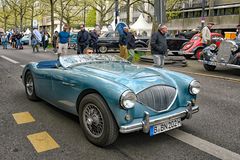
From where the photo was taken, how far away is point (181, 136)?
4254 mm

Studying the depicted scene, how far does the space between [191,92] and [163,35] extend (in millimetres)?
4492

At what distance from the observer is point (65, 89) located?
14.5 feet

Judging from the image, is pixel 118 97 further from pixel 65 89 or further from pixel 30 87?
pixel 30 87

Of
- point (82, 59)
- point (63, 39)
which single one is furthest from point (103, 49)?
point (82, 59)

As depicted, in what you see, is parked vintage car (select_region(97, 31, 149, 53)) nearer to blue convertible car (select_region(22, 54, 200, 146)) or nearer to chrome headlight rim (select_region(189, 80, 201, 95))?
blue convertible car (select_region(22, 54, 200, 146))

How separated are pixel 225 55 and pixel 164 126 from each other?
7.03 meters

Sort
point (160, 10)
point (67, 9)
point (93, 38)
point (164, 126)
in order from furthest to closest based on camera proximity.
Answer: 1. point (67, 9)
2. point (93, 38)
3. point (160, 10)
4. point (164, 126)

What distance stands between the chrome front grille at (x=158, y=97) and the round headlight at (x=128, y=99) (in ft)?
0.48

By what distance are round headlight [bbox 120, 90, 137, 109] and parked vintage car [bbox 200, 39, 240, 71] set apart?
714 centimetres

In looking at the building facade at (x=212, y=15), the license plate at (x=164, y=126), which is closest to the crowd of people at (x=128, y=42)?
the license plate at (x=164, y=126)

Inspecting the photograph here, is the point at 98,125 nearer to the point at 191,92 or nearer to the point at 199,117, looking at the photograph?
the point at 191,92

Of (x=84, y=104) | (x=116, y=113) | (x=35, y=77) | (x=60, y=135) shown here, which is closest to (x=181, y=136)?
(x=116, y=113)

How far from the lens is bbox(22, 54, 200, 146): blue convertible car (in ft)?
11.8

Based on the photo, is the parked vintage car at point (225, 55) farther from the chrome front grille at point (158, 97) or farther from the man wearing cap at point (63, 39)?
the chrome front grille at point (158, 97)
